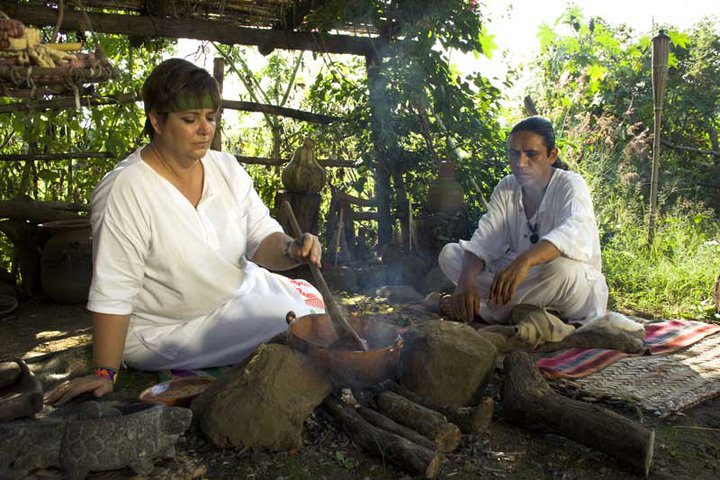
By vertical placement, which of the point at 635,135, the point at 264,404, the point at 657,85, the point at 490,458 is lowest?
the point at 490,458

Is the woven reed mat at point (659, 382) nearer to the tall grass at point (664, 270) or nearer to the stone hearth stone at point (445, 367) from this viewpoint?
the stone hearth stone at point (445, 367)

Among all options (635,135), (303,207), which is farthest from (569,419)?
(635,135)

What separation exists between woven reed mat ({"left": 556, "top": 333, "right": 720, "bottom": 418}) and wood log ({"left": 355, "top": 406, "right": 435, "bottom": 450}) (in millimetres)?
Result: 1073

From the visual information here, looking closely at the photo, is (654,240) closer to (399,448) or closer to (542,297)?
(542,297)

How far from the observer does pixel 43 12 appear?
4.88 m

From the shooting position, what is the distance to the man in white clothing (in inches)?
146

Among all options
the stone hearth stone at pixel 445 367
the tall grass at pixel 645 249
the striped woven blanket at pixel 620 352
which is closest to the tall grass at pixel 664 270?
the tall grass at pixel 645 249

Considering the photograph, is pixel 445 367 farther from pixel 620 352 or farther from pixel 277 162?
pixel 277 162

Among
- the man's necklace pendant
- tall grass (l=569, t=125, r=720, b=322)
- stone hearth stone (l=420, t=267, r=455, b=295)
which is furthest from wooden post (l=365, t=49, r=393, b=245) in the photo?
the man's necklace pendant

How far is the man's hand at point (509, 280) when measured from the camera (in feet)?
11.6

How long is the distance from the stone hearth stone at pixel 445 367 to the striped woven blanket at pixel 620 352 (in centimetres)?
71

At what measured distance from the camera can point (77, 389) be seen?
8.01 feet

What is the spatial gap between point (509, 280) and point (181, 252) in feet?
6.05

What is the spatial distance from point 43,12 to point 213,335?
334 centimetres
